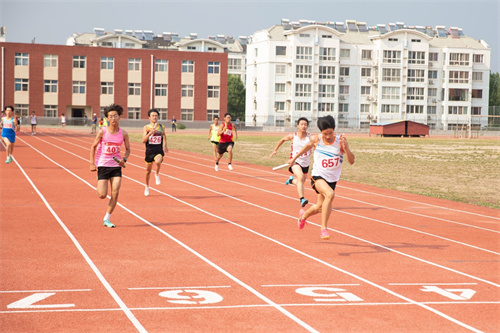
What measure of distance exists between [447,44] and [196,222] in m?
90.9

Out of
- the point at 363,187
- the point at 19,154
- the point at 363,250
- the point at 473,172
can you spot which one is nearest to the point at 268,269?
the point at 363,250

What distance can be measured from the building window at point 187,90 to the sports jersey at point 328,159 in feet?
250

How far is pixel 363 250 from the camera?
891 cm

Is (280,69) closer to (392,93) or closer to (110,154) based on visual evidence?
(392,93)

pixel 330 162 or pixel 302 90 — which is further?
pixel 302 90

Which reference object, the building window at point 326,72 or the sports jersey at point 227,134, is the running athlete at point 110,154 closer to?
the sports jersey at point 227,134

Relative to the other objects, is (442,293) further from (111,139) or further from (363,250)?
(111,139)

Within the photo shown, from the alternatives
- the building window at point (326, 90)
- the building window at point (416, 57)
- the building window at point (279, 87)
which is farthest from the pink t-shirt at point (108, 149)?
the building window at point (416, 57)

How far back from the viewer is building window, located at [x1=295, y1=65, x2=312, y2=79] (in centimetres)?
8919

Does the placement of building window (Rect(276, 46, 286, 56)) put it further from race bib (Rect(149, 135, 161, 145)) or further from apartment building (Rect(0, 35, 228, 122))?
race bib (Rect(149, 135, 161, 145))

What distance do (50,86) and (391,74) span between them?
4486 centimetres

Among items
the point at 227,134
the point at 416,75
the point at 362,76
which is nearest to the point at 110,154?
the point at 227,134

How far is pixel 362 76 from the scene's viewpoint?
9219 centimetres

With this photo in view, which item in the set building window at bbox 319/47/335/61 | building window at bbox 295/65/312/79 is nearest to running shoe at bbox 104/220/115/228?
building window at bbox 295/65/312/79
